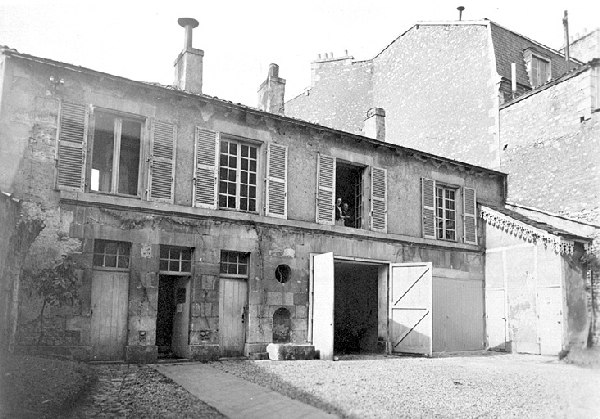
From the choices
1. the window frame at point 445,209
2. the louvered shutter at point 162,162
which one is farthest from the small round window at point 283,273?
the window frame at point 445,209

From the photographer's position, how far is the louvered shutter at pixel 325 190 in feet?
41.6

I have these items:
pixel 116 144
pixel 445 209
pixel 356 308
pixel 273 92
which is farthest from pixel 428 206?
pixel 116 144

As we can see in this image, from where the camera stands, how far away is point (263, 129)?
1208 cm

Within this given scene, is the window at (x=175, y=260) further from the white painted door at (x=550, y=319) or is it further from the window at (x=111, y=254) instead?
the white painted door at (x=550, y=319)

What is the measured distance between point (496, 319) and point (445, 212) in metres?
3.21

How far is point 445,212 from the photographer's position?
1507cm

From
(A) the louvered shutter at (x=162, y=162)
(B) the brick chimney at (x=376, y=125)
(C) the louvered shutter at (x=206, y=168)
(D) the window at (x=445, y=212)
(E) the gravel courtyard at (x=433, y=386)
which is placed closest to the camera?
(E) the gravel courtyard at (x=433, y=386)

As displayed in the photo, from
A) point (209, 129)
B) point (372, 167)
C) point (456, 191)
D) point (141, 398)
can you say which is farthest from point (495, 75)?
point (141, 398)

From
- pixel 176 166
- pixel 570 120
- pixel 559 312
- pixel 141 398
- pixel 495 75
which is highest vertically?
pixel 495 75

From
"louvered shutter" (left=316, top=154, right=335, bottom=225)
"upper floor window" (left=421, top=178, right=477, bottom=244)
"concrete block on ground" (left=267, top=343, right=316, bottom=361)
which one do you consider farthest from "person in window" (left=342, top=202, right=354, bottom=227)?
"concrete block on ground" (left=267, top=343, right=316, bottom=361)

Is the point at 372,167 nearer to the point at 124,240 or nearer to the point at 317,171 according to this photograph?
the point at 317,171

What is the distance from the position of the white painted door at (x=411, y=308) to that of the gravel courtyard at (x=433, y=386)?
0.98 meters

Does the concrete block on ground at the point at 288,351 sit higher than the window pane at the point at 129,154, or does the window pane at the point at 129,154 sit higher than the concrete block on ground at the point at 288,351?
the window pane at the point at 129,154

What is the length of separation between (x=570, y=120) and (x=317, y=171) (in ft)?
24.5
